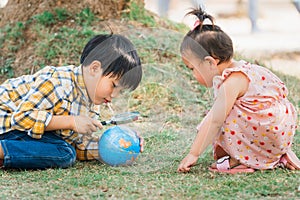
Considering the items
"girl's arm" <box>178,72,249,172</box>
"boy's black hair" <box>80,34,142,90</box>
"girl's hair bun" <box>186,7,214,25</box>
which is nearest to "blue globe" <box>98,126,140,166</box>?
"boy's black hair" <box>80,34,142,90</box>

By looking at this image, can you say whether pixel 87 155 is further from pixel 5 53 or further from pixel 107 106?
pixel 5 53

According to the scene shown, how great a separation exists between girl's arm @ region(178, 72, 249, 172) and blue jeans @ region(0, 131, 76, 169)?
2.48ft

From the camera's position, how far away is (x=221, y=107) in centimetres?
317

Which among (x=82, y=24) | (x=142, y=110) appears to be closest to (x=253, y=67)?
(x=142, y=110)

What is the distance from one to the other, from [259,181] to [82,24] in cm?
338

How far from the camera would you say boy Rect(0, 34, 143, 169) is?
3.34m

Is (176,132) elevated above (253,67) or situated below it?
below

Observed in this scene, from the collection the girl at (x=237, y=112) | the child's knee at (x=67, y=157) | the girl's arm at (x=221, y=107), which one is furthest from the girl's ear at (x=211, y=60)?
the child's knee at (x=67, y=157)

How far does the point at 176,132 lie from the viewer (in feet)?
14.4

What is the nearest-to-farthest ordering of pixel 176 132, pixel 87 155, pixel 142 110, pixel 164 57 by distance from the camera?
pixel 87 155, pixel 176 132, pixel 142 110, pixel 164 57

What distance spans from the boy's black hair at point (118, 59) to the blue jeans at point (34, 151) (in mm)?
480

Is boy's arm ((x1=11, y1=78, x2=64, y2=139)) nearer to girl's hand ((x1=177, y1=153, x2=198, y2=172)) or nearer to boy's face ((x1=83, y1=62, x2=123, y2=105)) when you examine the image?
boy's face ((x1=83, y1=62, x2=123, y2=105))

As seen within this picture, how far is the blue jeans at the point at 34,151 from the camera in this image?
335 cm

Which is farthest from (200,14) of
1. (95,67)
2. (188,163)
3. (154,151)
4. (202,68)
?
(154,151)
